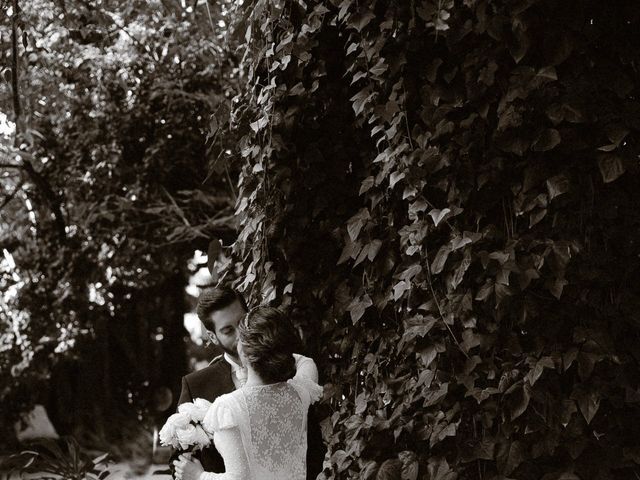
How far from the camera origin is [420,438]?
10.4ft

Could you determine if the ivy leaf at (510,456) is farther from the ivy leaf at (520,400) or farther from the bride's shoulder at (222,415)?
the bride's shoulder at (222,415)

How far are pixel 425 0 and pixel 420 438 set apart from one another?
5.19 feet

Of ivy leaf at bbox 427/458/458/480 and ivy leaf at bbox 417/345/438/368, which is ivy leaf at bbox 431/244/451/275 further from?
ivy leaf at bbox 427/458/458/480

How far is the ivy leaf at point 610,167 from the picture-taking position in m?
2.79

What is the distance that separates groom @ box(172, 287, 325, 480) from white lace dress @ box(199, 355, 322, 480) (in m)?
0.10

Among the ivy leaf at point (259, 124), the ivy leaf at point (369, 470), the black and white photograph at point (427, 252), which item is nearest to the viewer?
the black and white photograph at point (427, 252)

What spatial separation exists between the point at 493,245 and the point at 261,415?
975mm

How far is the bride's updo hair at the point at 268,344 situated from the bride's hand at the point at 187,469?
40 centimetres

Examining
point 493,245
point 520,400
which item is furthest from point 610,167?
point 520,400

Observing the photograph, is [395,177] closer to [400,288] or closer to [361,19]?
[400,288]

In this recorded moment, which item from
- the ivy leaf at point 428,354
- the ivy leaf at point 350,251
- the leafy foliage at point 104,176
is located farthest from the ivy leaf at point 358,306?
the leafy foliage at point 104,176

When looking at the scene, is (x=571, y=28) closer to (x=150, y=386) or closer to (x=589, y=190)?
(x=589, y=190)

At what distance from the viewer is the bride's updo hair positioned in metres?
2.78

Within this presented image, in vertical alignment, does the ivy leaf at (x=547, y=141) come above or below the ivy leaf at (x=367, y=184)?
above
